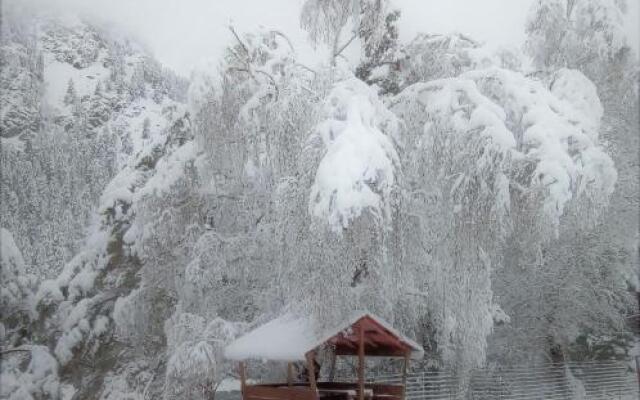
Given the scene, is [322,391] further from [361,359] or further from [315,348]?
[315,348]

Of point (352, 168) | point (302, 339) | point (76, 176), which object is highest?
point (76, 176)

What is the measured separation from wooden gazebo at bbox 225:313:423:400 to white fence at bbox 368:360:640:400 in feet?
3.16

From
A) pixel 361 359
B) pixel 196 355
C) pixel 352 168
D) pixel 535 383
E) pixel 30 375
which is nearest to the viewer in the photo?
pixel 352 168

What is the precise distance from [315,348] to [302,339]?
0.22 meters

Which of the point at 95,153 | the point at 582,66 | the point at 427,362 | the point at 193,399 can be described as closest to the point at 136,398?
the point at 193,399

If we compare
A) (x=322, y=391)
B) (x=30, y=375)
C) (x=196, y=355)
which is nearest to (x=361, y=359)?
(x=322, y=391)

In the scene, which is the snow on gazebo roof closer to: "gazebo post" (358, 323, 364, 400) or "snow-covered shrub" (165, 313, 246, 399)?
"gazebo post" (358, 323, 364, 400)

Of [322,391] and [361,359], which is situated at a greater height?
[361,359]

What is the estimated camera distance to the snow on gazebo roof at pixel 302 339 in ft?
10.9

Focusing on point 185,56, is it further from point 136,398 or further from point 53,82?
point 136,398

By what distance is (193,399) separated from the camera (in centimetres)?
433

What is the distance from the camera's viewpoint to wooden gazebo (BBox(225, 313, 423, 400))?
11.0 ft

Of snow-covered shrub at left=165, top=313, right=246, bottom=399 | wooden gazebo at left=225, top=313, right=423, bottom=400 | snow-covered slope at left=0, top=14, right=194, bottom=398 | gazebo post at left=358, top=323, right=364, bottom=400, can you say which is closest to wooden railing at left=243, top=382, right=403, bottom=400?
wooden gazebo at left=225, top=313, right=423, bottom=400

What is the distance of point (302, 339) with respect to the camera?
11.5ft
